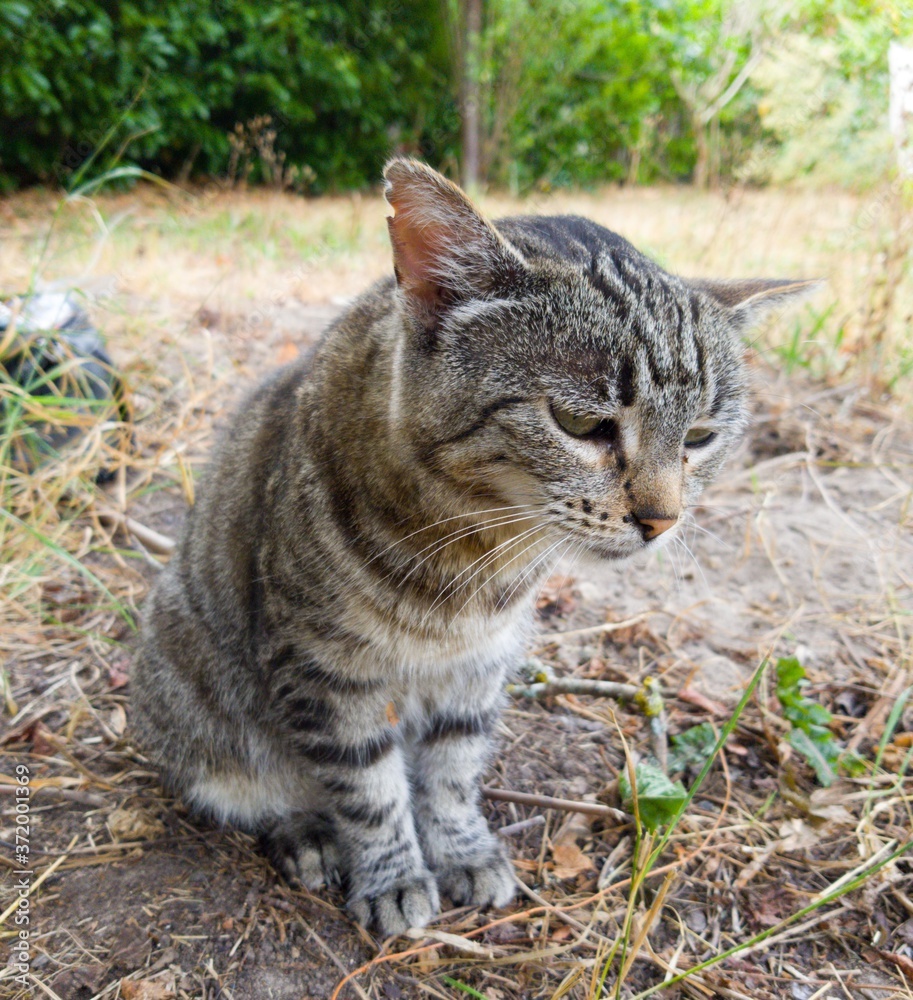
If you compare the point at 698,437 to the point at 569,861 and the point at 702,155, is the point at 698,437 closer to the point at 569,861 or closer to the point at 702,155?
the point at 569,861

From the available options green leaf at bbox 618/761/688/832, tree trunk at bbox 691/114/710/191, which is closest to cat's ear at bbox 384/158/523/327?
green leaf at bbox 618/761/688/832

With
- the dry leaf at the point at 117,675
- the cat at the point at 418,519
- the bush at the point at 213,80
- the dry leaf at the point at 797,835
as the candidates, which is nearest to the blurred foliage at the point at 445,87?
the bush at the point at 213,80

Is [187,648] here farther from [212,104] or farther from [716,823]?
[212,104]

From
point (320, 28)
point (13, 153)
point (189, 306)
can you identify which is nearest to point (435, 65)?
point (320, 28)

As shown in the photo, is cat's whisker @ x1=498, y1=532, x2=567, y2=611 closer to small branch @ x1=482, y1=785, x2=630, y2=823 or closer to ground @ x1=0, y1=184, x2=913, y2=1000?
ground @ x1=0, y1=184, x2=913, y2=1000

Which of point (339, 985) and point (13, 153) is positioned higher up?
point (13, 153)

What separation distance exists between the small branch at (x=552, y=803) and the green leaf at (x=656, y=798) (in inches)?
4.3

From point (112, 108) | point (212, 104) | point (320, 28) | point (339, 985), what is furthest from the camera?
point (320, 28)

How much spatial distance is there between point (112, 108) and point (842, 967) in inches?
287

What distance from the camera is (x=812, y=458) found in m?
3.21

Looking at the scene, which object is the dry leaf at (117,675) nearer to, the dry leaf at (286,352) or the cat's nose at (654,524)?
the cat's nose at (654,524)

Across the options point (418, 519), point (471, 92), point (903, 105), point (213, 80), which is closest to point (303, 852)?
point (418, 519)

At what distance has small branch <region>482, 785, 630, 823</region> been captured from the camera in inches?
73.8

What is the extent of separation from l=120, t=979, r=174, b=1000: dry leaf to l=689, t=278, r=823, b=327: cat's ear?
1.80 m
